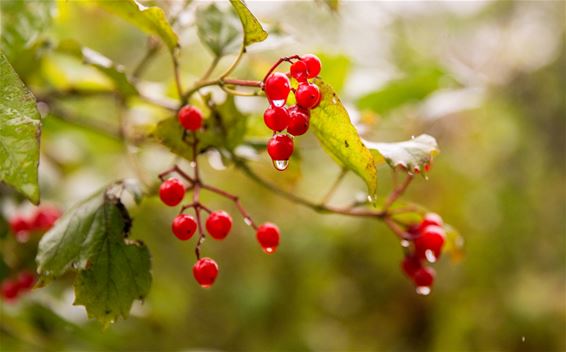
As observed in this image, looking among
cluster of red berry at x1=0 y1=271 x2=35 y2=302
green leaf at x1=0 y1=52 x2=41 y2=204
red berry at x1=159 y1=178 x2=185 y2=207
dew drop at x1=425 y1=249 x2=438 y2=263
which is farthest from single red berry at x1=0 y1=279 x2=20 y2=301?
dew drop at x1=425 y1=249 x2=438 y2=263

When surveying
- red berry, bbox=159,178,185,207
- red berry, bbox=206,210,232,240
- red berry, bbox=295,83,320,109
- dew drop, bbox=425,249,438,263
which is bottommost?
red berry, bbox=159,178,185,207

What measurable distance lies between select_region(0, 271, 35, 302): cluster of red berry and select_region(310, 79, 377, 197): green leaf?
69 cm

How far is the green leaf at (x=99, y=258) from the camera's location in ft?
2.45

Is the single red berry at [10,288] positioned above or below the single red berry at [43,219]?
below

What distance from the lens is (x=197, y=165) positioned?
833 mm

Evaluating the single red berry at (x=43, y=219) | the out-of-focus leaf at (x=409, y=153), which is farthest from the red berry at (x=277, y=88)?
the single red berry at (x=43, y=219)

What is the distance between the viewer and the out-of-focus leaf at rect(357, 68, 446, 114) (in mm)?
1301

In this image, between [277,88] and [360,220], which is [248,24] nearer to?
[277,88]

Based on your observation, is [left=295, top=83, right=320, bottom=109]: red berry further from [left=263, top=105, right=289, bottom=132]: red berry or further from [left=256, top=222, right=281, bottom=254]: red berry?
[left=256, top=222, right=281, bottom=254]: red berry

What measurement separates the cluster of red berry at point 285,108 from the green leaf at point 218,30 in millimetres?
300

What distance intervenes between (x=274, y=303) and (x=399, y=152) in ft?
5.95

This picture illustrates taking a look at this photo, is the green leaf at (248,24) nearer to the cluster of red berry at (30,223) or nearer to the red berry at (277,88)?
the red berry at (277,88)

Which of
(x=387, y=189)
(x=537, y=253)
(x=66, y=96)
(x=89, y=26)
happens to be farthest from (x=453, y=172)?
(x=66, y=96)

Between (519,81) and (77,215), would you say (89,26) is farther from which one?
(519,81)
